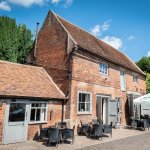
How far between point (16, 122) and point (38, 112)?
1797 mm

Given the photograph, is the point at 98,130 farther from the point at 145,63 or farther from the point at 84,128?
the point at 145,63

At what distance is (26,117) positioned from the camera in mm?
11891

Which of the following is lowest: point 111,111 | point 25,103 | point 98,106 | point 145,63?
point 111,111

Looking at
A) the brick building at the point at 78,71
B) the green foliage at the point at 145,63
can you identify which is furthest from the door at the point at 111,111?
the green foliage at the point at 145,63

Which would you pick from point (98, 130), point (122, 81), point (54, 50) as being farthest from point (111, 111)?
point (54, 50)

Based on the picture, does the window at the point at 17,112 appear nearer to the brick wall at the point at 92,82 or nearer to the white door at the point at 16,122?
the white door at the point at 16,122

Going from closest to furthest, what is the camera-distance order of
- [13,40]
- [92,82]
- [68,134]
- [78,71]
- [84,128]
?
[68,134], [84,128], [78,71], [92,82], [13,40]

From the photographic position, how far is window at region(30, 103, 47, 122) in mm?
12508

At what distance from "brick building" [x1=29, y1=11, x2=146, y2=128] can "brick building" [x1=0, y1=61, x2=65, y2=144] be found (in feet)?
3.79

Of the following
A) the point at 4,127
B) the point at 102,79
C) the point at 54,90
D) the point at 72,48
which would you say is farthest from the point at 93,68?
the point at 4,127

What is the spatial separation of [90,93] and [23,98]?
6.37 m

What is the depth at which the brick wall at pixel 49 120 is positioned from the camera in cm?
1212

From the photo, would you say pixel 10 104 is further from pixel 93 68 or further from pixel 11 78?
pixel 93 68

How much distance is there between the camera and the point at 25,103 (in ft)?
39.1
